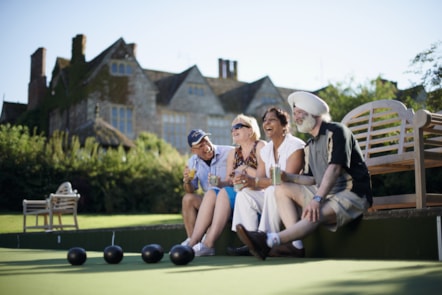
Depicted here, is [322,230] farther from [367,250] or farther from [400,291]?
[400,291]

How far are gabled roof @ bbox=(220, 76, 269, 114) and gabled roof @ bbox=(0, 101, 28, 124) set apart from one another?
14.8m

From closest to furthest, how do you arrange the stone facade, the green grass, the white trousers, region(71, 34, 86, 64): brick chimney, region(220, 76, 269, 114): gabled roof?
the white trousers
the green grass
the stone facade
region(71, 34, 86, 64): brick chimney
region(220, 76, 269, 114): gabled roof

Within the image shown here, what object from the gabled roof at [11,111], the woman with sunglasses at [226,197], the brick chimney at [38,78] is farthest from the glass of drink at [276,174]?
the gabled roof at [11,111]

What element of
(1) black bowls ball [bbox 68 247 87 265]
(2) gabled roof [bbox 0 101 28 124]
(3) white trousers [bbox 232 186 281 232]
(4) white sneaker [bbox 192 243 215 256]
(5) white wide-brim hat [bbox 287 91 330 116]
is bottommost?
(4) white sneaker [bbox 192 243 215 256]

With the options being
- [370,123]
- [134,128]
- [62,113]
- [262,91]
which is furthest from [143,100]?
[370,123]

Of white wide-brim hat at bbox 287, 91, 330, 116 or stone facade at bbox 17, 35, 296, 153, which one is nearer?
white wide-brim hat at bbox 287, 91, 330, 116

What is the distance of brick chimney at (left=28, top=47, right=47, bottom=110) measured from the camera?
36.7 m

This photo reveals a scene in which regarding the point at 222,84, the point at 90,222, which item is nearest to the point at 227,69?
the point at 222,84

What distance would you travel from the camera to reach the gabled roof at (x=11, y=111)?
39.1 m

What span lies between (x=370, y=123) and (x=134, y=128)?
26.8m

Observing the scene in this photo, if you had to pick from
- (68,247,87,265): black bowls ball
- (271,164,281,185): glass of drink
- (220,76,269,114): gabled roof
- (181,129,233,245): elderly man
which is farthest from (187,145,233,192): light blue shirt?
(220,76,269,114): gabled roof

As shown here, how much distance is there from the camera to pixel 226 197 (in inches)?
191

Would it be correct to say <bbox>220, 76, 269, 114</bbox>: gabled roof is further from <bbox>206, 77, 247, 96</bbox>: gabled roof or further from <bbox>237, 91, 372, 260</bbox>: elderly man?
<bbox>237, 91, 372, 260</bbox>: elderly man

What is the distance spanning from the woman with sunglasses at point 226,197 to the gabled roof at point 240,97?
3105cm
